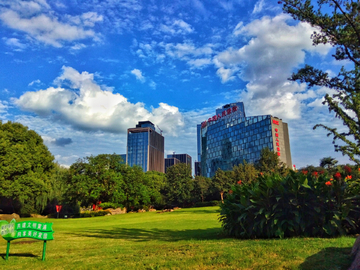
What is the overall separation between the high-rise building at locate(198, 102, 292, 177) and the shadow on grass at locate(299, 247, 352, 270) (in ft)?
304

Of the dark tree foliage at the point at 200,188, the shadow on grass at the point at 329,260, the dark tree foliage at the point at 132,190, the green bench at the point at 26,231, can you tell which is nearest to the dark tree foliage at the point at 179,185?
the dark tree foliage at the point at 200,188

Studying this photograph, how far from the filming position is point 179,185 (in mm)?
63438

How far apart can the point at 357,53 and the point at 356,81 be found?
1.12m

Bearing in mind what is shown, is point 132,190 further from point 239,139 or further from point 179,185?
point 239,139

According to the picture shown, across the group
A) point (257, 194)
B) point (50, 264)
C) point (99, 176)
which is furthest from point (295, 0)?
point (99, 176)

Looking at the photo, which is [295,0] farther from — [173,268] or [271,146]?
[271,146]

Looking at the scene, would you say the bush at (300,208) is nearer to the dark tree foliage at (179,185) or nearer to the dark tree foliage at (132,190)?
the dark tree foliage at (132,190)

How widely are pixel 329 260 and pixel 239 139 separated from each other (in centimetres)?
11604

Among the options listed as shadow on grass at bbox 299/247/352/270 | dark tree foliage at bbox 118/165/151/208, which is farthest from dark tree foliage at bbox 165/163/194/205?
shadow on grass at bbox 299/247/352/270

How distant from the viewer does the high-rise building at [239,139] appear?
106500mm

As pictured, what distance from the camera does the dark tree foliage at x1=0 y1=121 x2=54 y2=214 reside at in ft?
103

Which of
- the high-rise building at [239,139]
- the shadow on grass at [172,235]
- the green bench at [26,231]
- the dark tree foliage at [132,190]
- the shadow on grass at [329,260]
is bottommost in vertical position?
the shadow on grass at [172,235]

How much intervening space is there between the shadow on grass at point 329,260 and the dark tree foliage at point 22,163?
110 feet

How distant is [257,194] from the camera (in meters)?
9.21
